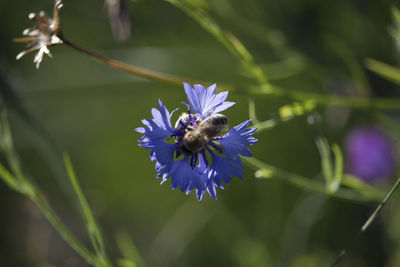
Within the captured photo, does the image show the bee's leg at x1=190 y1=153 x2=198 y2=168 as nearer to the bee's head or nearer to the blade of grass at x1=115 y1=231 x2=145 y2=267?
the bee's head

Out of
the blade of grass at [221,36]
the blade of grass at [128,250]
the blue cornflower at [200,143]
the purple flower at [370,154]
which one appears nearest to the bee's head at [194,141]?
the blue cornflower at [200,143]

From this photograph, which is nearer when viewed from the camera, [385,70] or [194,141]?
[194,141]

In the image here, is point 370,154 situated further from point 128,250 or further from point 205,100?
point 205,100

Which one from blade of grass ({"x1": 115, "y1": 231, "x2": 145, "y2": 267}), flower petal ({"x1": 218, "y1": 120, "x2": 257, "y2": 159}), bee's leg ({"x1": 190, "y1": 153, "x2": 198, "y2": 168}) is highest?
blade of grass ({"x1": 115, "y1": 231, "x2": 145, "y2": 267})

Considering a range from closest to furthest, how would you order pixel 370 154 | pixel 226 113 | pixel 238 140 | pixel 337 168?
pixel 238 140 → pixel 337 168 → pixel 370 154 → pixel 226 113

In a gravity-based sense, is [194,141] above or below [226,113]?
below

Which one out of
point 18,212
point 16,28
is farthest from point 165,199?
point 16,28

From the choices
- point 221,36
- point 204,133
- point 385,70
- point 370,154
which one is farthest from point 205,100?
point 370,154

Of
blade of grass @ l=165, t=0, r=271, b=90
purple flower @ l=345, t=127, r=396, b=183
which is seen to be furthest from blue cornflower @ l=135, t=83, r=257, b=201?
purple flower @ l=345, t=127, r=396, b=183
